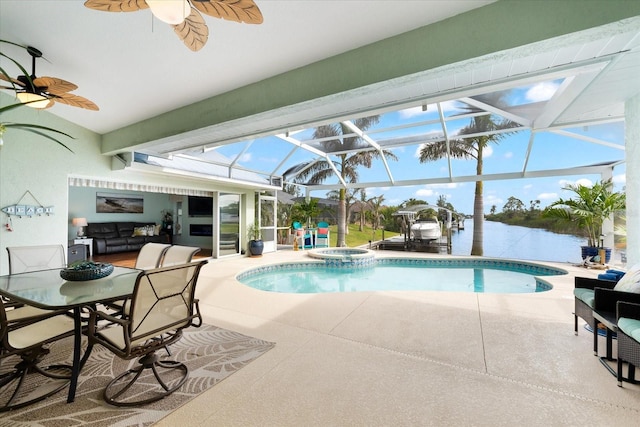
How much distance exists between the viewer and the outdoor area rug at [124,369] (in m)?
1.90

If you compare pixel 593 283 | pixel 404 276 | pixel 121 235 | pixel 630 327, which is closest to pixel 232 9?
pixel 630 327

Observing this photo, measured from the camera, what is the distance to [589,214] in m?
6.73

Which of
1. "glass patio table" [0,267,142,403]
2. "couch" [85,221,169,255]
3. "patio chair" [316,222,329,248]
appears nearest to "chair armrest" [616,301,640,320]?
"glass patio table" [0,267,142,403]

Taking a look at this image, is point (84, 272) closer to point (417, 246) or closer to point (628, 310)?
point (628, 310)

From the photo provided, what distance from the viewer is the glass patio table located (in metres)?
2.08

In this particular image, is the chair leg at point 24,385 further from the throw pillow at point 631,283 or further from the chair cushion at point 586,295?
the throw pillow at point 631,283

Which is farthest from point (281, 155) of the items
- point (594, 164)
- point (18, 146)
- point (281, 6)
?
point (594, 164)

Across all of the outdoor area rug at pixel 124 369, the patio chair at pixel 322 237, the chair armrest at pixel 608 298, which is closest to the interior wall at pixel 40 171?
the outdoor area rug at pixel 124 369

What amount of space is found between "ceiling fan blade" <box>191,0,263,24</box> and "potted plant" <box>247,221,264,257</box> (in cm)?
846

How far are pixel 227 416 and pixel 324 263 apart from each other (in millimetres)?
6981

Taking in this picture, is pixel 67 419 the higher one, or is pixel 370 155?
pixel 370 155

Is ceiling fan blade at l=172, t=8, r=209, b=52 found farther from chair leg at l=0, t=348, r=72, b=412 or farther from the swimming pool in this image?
the swimming pool

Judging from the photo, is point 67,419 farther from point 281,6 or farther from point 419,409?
point 281,6

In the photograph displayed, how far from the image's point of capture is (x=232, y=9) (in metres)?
1.70
